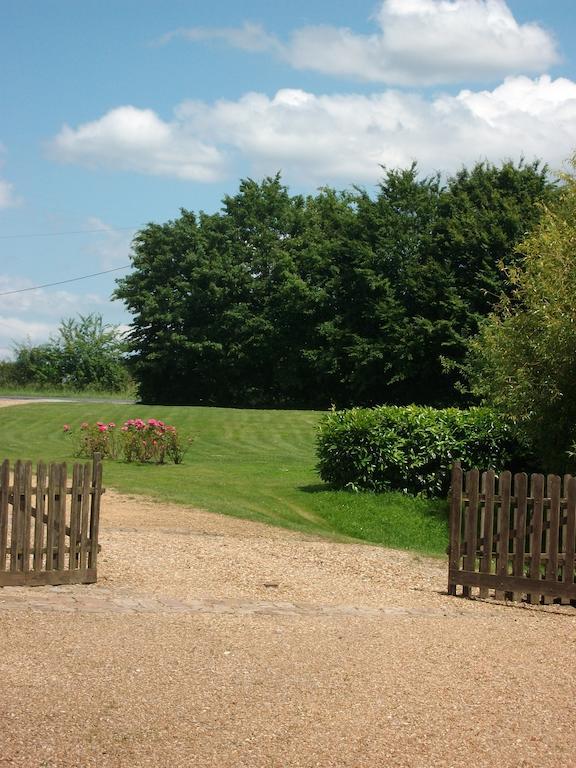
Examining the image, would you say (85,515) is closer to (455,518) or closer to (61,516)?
(61,516)

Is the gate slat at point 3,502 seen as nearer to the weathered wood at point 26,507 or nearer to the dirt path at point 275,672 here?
the weathered wood at point 26,507

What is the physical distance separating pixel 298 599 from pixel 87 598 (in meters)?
2.02

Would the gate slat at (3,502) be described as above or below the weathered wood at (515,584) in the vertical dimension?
above

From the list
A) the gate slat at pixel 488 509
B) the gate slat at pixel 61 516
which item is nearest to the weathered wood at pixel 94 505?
the gate slat at pixel 61 516

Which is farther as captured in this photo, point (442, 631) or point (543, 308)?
point (543, 308)

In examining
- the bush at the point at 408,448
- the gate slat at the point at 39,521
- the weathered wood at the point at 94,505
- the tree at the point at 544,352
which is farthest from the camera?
the bush at the point at 408,448

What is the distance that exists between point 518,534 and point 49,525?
461cm

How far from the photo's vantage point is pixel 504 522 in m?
9.59

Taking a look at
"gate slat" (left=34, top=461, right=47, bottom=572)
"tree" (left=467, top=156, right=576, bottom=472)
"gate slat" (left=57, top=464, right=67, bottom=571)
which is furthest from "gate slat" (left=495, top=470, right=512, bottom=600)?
"tree" (left=467, top=156, right=576, bottom=472)

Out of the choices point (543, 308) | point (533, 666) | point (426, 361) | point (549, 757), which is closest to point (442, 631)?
point (533, 666)

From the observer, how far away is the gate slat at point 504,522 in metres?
9.59

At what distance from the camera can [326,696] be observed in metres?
6.02

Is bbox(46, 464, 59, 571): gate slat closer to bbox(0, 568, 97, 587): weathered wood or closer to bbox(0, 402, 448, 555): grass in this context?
bbox(0, 568, 97, 587): weathered wood

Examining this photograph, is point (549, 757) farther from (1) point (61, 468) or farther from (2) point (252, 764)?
(1) point (61, 468)
